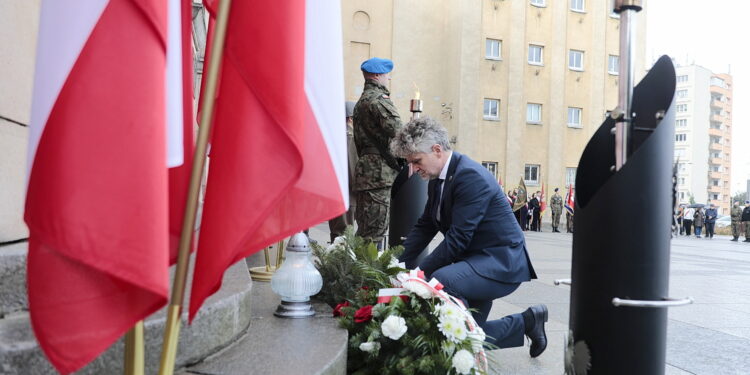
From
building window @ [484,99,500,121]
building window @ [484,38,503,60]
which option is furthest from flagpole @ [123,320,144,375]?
building window @ [484,38,503,60]

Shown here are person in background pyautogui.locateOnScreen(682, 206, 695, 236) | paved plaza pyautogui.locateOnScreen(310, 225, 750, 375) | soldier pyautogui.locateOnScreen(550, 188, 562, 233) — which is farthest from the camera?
person in background pyautogui.locateOnScreen(682, 206, 695, 236)

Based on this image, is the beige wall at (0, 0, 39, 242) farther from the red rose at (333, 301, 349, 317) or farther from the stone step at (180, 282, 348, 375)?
the red rose at (333, 301, 349, 317)

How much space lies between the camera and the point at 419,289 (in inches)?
121

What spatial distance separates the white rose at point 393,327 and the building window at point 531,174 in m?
28.2

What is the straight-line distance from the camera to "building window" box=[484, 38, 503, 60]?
97.7ft

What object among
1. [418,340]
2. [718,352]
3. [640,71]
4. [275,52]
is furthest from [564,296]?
[640,71]

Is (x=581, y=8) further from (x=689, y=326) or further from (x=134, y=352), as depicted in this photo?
(x=134, y=352)

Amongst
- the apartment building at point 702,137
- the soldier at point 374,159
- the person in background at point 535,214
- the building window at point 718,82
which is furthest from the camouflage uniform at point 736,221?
the building window at point 718,82

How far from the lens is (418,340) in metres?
2.92

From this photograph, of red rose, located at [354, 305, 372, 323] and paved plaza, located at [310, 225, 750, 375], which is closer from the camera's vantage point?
red rose, located at [354, 305, 372, 323]

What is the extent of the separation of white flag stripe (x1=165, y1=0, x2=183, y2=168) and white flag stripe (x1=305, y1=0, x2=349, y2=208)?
1.05ft

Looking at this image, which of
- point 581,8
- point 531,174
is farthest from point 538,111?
point 581,8

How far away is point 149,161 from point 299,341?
169 cm

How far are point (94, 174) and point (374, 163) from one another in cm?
454
